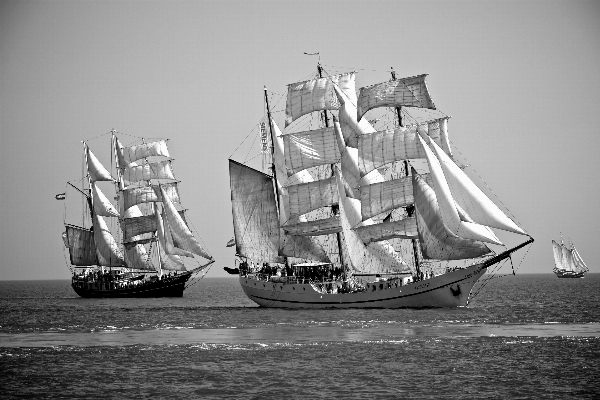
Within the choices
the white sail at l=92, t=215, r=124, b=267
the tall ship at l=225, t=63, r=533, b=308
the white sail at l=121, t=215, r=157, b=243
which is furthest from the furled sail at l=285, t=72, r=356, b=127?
the white sail at l=92, t=215, r=124, b=267

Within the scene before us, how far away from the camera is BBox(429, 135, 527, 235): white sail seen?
76.8m

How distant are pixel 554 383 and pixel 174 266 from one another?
106296 millimetres

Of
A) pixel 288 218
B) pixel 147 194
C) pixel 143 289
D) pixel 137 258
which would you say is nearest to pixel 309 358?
pixel 288 218

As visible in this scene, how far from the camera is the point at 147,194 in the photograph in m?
146


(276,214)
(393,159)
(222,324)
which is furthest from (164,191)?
(222,324)

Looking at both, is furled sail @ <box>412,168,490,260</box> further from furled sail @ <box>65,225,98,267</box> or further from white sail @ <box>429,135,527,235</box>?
furled sail @ <box>65,225,98,267</box>

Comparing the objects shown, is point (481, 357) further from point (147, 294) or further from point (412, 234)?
point (147, 294)

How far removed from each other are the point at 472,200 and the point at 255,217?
93.0 ft

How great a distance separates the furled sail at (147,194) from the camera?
144750 millimetres

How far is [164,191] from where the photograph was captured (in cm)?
14425

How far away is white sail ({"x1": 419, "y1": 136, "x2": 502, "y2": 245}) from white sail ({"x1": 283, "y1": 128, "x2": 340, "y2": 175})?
47.7 feet

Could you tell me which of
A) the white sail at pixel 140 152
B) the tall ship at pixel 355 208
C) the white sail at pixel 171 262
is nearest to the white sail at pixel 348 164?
the tall ship at pixel 355 208

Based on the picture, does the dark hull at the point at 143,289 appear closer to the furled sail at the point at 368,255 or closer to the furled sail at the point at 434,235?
the furled sail at the point at 368,255

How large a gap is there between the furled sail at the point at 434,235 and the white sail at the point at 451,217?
3.73 ft
